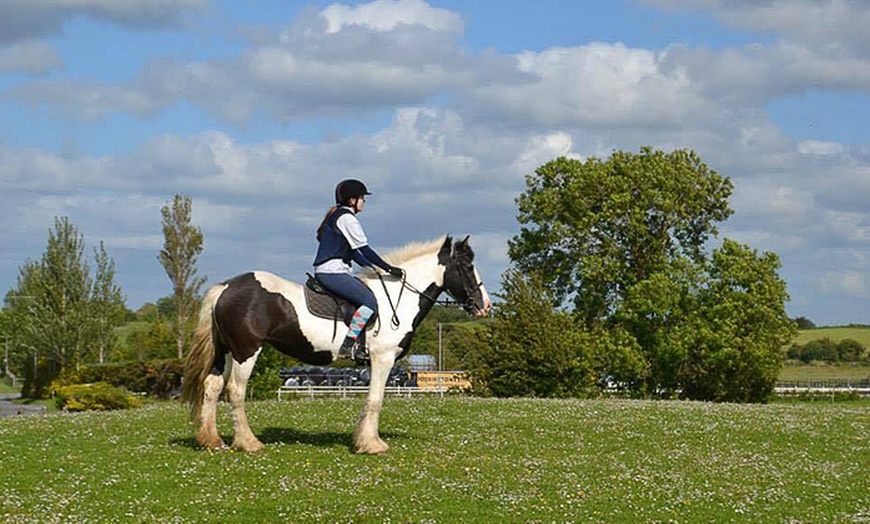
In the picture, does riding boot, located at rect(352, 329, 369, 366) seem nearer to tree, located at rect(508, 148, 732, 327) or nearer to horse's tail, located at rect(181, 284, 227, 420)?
horse's tail, located at rect(181, 284, 227, 420)

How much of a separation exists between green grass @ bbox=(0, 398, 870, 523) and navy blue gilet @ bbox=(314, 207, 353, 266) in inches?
130

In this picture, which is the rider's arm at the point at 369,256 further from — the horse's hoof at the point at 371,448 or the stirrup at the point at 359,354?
the horse's hoof at the point at 371,448

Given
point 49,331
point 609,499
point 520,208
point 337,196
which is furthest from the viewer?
point 520,208

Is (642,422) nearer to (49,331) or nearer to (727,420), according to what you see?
(727,420)

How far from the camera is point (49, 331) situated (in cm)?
5522

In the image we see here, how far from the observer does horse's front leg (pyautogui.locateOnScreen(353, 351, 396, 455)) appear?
16.3m

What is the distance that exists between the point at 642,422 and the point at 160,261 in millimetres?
42472

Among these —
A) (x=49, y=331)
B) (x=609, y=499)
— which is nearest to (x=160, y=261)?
(x=49, y=331)

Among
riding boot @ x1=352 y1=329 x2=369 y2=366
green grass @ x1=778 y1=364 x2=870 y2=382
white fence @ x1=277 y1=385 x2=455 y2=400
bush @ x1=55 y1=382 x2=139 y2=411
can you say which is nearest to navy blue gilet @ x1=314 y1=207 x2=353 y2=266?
riding boot @ x1=352 y1=329 x2=369 y2=366

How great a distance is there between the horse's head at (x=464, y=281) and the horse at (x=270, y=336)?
405mm

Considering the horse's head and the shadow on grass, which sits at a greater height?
the horse's head

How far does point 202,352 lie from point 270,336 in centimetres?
122

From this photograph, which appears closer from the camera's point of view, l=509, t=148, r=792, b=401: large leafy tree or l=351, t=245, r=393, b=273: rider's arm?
l=351, t=245, r=393, b=273: rider's arm

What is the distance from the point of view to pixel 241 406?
16.2 metres
